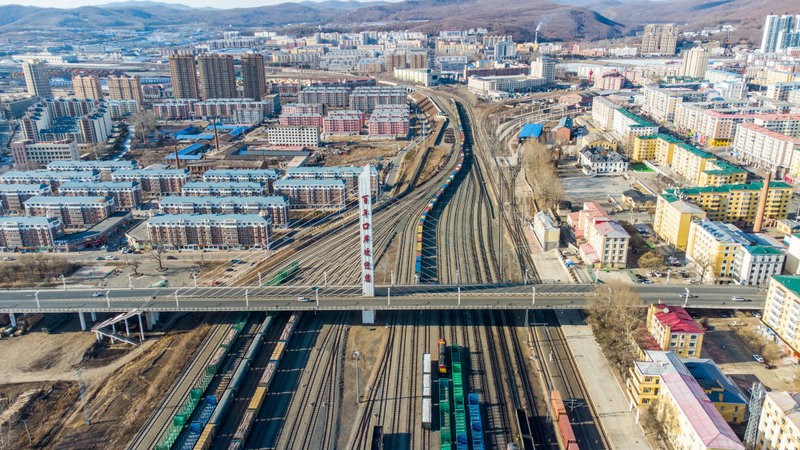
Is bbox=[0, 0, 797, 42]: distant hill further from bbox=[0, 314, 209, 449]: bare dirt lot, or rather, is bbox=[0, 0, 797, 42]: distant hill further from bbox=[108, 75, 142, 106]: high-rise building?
bbox=[0, 314, 209, 449]: bare dirt lot

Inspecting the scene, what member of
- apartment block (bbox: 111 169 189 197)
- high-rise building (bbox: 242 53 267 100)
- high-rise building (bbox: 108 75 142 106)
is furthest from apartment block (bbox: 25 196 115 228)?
high-rise building (bbox: 108 75 142 106)

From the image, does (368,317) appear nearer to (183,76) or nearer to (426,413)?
(426,413)

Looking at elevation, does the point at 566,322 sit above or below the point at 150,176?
below

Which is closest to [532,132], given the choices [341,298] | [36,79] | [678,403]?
[341,298]

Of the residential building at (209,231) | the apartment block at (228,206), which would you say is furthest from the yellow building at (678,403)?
the apartment block at (228,206)

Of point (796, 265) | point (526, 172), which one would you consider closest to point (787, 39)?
point (526, 172)

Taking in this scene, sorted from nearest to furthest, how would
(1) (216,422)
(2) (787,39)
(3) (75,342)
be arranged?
(1) (216,422)
(3) (75,342)
(2) (787,39)

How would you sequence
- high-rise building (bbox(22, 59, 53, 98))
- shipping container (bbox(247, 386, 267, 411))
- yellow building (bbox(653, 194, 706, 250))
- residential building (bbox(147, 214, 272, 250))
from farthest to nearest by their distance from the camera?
high-rise building (bbox(22, 59, 53, 98)), residential building (bbox(147, 214, 272, 250)), yellow building (bbox(653, 194, 706, 250)), shipping container (bbox(247, 386, 267, 411))

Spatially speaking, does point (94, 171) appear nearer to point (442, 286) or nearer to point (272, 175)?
point (272, 175)
